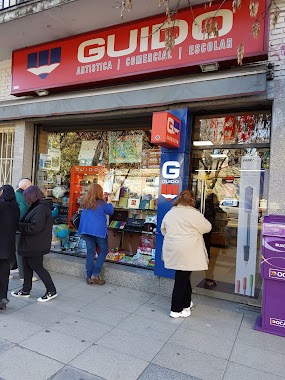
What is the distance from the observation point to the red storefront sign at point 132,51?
4.45 metres

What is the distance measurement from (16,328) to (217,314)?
2.54m

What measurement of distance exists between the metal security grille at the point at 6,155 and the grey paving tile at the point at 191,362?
212 inches

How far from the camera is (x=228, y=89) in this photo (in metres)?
4.31

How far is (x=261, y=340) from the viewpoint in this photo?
11.8ft

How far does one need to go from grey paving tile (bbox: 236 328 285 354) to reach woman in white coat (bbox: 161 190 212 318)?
0.74 meters

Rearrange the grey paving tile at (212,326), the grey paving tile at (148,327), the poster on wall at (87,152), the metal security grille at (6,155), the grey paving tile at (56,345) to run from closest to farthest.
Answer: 1. the grey paving tile at (56,345)
2. the grey paving tile at (148,327)
3. the grey paving tile at (212,326)
4. the poster on wall at (87,152)
5. the metal security grille at (6,155)

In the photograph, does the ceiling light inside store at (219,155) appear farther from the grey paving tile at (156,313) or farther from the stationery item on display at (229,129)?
the grey paving tile at (156,313)

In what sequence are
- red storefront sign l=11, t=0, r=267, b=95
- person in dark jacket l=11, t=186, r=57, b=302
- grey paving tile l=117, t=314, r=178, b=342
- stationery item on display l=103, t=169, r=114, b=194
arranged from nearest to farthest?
1. grey paving tile l=117, t=314, r=178, b=342
2. person in dark jacket l=11, t=186, r=57, b=302
3. red storefront sign l=11, t=0, r=267, b=95
4. stationery item on display l=103, t=169, r=114, b=194

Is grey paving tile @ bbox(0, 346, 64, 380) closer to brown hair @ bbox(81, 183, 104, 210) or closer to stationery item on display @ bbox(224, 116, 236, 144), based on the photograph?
brown hair @ bbox(81, 183, 104, 210)

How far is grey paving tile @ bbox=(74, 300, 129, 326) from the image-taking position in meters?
3.89

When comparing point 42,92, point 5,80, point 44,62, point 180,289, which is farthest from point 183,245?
point 5,80

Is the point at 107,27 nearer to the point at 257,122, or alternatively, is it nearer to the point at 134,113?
the point at 134,113

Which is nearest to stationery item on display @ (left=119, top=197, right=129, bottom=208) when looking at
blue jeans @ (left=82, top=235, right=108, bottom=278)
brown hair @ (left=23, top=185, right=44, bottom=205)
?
blue jeans @ (left=82, top=235, right=108, bottom=278)

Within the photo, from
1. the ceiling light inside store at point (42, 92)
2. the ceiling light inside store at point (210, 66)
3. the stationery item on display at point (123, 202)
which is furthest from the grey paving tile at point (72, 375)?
the ceiling light inside store at point (42, 92)
